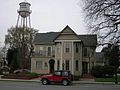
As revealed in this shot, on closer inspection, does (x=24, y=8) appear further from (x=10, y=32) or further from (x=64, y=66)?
(x=64, y=66)

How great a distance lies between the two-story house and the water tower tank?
2156cm

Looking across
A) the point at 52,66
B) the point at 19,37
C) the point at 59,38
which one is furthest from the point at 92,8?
the point at 19,37

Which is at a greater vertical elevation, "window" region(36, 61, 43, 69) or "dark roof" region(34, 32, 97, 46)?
"dark roof" region(34, 32, 97, 46)

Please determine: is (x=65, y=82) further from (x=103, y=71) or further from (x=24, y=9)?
(x=24, y=9)

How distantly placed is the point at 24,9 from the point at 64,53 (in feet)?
104

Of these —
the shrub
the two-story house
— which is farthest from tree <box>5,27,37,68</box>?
the shrub

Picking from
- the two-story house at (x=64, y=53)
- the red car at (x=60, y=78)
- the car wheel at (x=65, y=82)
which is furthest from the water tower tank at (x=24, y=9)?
the car wheel at (x=65, y=82)

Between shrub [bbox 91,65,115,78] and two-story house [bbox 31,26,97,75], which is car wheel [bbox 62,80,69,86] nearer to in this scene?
two-story house [bbox 31,26,97,75]

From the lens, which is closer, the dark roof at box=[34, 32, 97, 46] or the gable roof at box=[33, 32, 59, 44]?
the dark roof at box=[34, 32, 97, 46]

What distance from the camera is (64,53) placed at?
3722 centimetres

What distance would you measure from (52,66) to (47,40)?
18.9 ft

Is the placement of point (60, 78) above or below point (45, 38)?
below

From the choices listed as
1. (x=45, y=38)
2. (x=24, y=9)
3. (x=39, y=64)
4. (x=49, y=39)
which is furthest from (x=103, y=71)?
(x=24, y=9)

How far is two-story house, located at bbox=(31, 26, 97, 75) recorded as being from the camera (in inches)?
1451
